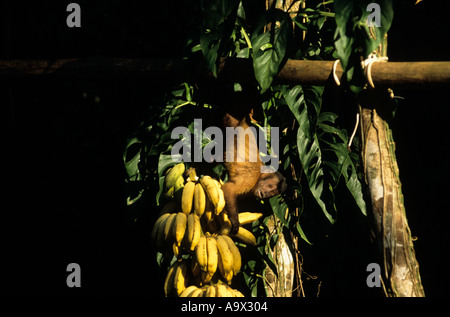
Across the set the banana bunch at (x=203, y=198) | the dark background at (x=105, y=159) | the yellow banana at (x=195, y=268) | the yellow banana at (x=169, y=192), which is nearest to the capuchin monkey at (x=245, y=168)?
the banana bunch at (x=203, y=198)

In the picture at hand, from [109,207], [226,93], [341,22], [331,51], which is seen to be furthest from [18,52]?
[341,22]

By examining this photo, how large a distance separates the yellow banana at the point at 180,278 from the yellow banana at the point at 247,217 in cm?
29

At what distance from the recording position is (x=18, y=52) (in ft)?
10.1

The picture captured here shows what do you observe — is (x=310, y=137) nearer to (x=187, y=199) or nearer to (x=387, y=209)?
(x=387, y=209)

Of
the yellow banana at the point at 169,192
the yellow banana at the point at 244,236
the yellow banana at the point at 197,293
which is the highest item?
the yellow banana at the point at 169,192

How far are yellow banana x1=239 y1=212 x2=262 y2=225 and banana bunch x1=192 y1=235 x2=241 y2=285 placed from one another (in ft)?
0.46

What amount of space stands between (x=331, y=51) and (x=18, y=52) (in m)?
2.00

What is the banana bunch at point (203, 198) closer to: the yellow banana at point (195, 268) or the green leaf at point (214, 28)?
the yellow banana at point (195, 268)

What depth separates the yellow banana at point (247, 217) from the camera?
2012 mm

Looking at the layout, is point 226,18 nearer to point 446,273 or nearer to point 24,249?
point 446,273

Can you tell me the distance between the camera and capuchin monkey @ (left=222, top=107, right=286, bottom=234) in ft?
6.56

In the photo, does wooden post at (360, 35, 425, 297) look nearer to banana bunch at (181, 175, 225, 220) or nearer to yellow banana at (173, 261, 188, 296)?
banana bunch at (181, 175, 225, 220)

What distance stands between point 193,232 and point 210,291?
8.7 inches

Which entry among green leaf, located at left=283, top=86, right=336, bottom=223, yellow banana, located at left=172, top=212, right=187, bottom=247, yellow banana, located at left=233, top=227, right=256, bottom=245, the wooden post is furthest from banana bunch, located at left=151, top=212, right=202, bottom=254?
the wooden post
